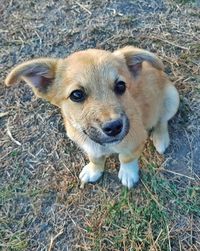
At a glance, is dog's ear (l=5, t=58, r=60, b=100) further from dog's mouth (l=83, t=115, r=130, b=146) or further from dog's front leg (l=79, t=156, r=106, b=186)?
dog's front leg (l=79, t=156, r=106, b=186)

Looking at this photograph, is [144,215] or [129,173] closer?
[144,215]

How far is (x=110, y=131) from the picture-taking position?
10.5 feet

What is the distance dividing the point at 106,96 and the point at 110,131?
277 millimetres

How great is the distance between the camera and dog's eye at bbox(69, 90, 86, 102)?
3.39 meters

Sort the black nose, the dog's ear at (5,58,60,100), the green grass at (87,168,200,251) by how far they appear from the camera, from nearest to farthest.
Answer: the black nose < the dog's ear at (5,58,60,100) < the green grass at (87,168,200,251)

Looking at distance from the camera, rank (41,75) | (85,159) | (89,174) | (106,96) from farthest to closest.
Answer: (85,159) → (89,174) → (41,75) → (106,96)

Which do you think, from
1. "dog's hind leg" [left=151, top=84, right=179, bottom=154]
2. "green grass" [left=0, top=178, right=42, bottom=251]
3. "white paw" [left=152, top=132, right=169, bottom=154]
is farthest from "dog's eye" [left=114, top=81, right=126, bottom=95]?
"green grass" [left=0, top=178, right=42, bottom=251]

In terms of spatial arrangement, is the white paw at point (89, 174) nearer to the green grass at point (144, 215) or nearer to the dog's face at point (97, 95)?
the green grass at point (144, 215)

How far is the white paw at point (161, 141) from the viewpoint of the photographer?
14.1 feet

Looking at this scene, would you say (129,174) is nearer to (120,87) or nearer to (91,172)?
(91,172)

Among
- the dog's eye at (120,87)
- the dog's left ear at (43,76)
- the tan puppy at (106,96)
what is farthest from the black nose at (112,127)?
the dog's left ear at (43,76)

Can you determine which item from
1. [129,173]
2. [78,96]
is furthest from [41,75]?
[129,173]

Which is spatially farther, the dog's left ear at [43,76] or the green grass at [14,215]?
the green grass at [14,215]

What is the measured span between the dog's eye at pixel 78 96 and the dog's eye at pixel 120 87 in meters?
0.23
